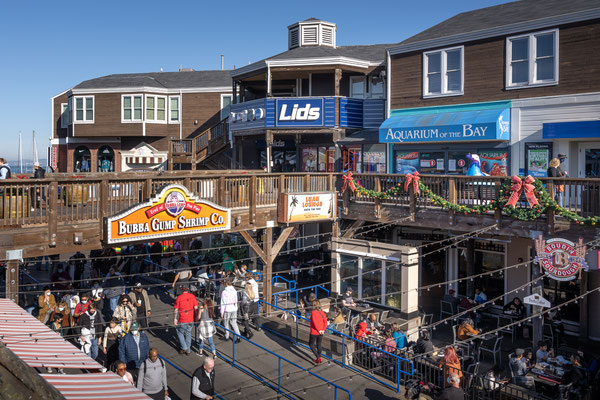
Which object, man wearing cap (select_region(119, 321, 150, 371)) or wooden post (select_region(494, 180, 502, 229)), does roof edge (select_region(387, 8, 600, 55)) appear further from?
man wearing cap (select_region(119, 321, 150, 371))

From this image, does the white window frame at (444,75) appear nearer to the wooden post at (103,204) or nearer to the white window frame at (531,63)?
the white window frame at (531,63)

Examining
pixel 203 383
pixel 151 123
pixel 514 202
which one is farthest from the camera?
pixel 151 123

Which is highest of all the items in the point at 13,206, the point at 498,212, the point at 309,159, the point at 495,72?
the point at 495,72

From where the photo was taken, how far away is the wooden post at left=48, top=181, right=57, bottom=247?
43.3 feet

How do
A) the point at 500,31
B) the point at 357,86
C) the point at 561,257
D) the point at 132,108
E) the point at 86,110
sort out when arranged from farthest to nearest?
the point at 86,110 < the point at 132,108 < the point at 357,86 < the point at 500,31 < the point at 561,257

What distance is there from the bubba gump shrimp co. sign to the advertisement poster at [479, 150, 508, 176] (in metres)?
10.3

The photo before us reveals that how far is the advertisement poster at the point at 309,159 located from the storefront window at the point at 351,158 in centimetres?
237

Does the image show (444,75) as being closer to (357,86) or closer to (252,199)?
(357,86)

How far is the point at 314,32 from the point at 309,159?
23.8ft

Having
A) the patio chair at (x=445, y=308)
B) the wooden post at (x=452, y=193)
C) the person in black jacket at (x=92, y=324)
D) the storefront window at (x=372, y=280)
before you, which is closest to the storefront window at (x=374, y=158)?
the storefront window at (x=372, y=280)

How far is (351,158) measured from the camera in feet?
86.8

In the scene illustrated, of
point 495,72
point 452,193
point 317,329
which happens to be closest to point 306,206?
point 452,193

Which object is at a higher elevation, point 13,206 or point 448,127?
point 448,127

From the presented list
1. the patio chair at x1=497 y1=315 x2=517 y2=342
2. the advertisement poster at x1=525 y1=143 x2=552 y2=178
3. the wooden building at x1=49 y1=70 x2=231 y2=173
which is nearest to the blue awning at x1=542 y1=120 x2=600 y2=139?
the advertisement poster at x1=525 y1=143 x2=552 y2=178
